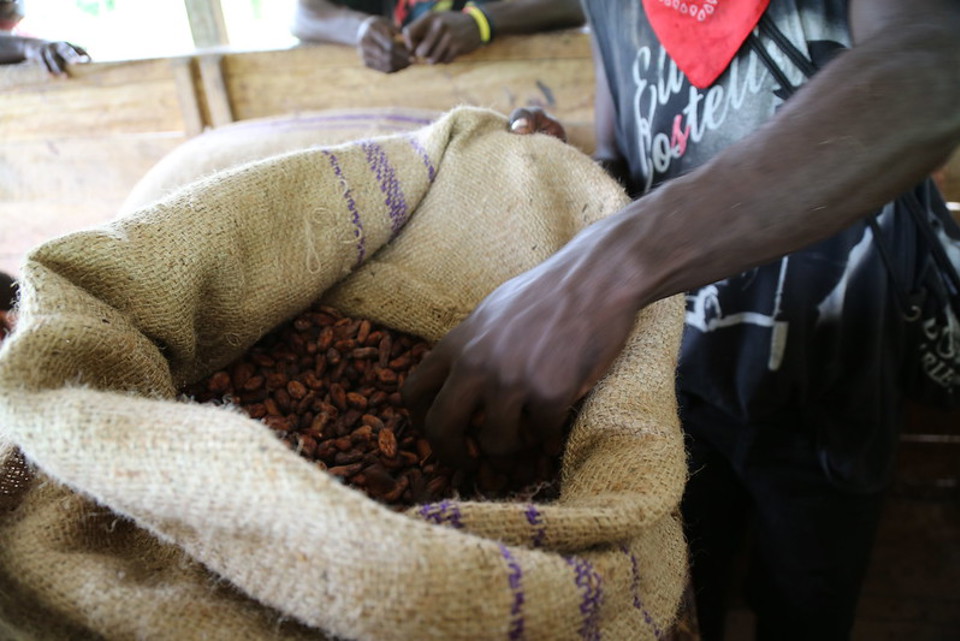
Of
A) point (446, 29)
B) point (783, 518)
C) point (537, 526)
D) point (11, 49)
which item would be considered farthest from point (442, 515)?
point (11, 49)

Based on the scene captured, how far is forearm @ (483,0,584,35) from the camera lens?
1579 millimetres

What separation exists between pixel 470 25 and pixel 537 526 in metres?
1.35

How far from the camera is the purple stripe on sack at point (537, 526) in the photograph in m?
0.46

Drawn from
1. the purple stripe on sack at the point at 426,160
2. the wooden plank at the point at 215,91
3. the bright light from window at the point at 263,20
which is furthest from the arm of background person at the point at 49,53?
the bright light from window at the point at 263,20

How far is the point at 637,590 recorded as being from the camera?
1.66ft

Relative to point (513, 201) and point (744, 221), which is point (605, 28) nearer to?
point (513, 201)

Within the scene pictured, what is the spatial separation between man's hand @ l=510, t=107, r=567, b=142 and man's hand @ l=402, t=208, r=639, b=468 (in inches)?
19.8

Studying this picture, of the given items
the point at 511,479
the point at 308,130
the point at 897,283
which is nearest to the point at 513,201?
the point at 511,479

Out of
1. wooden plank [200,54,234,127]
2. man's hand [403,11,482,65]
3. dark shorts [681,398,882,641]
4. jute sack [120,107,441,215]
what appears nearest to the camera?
dark shorts [681,398,882,641]

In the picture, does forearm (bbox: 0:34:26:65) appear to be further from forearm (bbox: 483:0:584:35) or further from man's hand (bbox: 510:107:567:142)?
man's hand (bbox: 510:107:567:142)

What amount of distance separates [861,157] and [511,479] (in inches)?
17.1

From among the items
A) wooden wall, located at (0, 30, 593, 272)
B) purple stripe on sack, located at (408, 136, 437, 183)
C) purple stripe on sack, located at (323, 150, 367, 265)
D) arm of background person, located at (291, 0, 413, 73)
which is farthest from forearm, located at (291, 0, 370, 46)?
purple stripe on sack, located at (323, 150, 367, 265)

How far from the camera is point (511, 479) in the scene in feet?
2.24

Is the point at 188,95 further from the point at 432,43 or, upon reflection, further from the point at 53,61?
the point at 432,43
